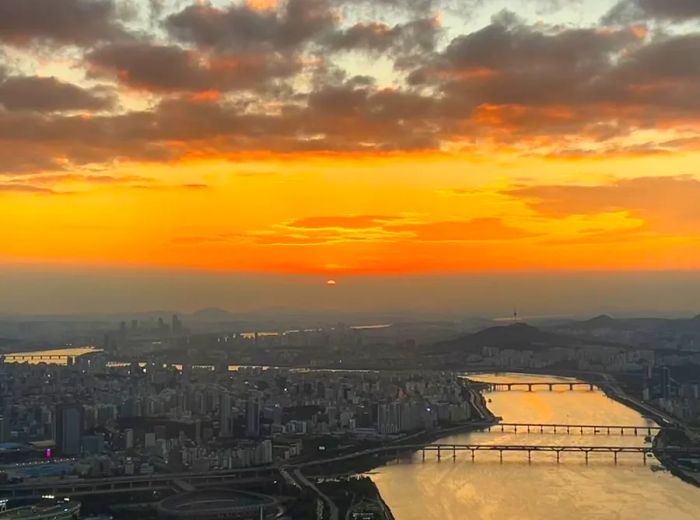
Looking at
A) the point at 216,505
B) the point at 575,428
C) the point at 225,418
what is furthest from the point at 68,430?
the point at 575,428

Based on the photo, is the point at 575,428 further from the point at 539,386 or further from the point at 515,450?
the point at 539,386

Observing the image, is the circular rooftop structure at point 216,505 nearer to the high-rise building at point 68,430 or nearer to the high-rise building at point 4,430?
the high-rise building at point 68,430

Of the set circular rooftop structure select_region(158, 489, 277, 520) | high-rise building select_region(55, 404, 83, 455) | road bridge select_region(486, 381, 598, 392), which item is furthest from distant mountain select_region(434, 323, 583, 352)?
circular rooftop structure select_region(158, 489, 277, 520)

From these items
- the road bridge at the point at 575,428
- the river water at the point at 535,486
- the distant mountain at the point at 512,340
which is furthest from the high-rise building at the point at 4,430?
the distant mountain at the point at 512,340

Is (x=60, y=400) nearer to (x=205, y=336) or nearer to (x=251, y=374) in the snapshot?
(x=251, y=374)

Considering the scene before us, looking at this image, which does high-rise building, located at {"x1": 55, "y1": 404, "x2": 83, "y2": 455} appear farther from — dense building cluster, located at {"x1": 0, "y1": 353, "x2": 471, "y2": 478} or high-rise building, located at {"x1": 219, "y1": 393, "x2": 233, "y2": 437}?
high-rise building, located at {"x1": 219, "y1": 393, "x2": 233, "y2": 437}
